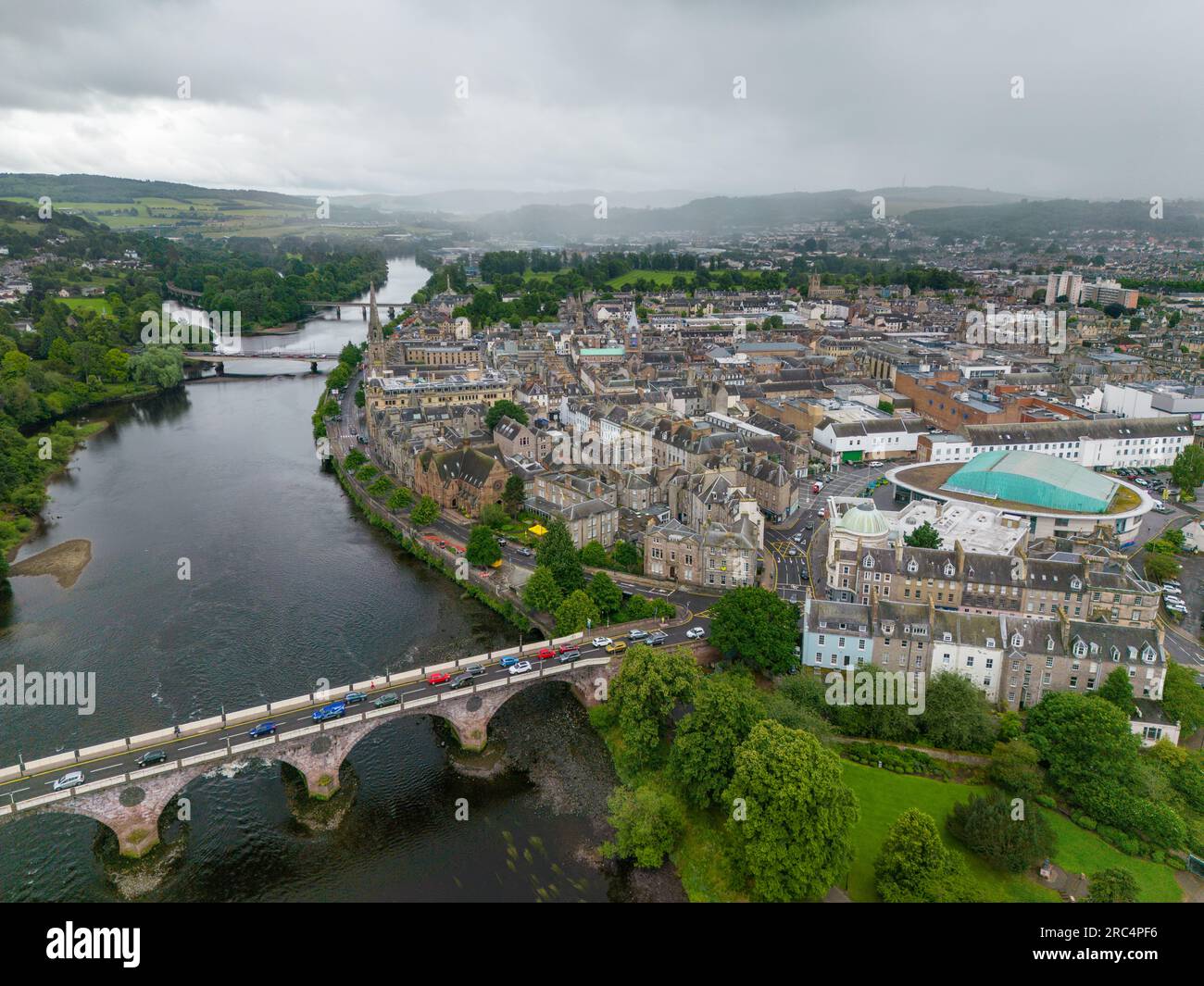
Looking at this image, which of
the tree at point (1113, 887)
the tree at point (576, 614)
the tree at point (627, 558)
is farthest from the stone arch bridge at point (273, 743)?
the tree at point (1113, 887)

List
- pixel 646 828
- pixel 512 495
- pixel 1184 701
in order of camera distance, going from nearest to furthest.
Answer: pixel 646 828
pixel 1184 701
pixel 512 495

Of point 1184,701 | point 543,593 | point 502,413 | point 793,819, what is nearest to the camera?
point 793,819

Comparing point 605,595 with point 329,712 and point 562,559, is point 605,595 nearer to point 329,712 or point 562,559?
point 562,559

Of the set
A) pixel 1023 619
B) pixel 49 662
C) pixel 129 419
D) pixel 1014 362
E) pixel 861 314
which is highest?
pixel 861 314

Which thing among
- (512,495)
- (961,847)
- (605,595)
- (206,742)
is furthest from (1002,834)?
(512,495)

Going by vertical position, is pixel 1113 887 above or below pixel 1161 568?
below

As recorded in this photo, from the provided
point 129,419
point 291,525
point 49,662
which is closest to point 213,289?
point 129,419

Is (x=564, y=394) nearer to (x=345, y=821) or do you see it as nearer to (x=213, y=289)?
(x=345, y=821)

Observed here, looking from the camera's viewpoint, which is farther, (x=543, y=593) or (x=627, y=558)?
(x=627, y=558)
